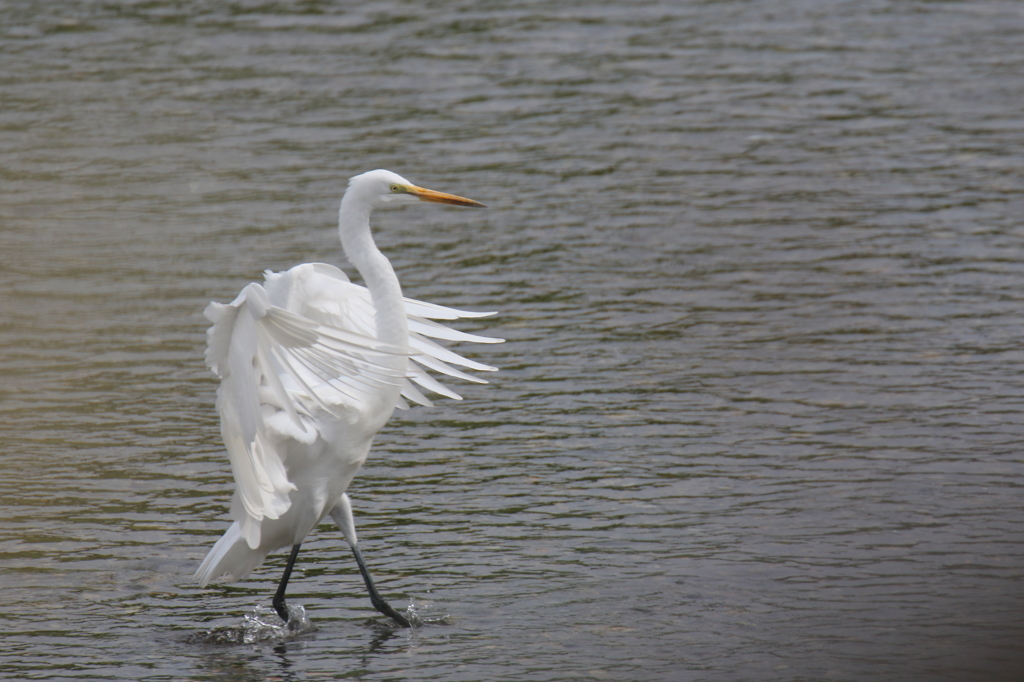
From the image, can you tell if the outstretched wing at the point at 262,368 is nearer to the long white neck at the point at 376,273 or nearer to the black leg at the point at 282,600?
the long white neck at the point at 376,273

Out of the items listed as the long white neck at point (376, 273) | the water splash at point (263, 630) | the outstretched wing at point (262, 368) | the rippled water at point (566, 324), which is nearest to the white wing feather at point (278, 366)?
the outstretched wing at point (262, 368)

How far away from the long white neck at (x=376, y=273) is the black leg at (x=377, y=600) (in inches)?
39.1

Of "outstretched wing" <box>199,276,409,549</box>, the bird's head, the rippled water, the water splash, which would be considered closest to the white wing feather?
"outstretched wing" <box>199,276,409,549</box>

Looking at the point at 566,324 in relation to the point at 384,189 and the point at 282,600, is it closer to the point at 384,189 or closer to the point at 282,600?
the point at 384,189

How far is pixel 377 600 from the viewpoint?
6.14 metres

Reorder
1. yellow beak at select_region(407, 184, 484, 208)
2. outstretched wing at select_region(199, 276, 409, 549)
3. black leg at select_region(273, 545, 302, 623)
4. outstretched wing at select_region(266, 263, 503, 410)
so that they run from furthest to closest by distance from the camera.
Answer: yellow beak at select_region(407, 184, 484, 208) < outstretched wing at select_region(266, 263, 503, 410) < black leg at select_region(273, 545, 302, 623) < outstretched wing at select_region(199, 276, 409, 549)

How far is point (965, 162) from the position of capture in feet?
39.6

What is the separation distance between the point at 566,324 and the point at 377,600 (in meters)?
3.74

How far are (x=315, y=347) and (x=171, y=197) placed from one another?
23.3 ft

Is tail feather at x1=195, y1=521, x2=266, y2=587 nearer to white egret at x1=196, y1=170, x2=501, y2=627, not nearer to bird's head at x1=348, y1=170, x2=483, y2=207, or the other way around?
white egret at x1=196, y1=170, x2=501, y2=627

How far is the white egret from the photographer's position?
5.41m

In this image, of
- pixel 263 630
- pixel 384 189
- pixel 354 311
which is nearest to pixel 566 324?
pixel 354 311

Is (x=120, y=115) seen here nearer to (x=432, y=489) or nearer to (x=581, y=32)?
(x=581, y=32)

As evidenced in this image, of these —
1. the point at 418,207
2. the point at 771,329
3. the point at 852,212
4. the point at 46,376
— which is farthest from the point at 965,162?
the point at 46,376
